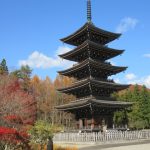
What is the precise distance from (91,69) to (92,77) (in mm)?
1124

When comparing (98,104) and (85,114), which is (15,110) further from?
(98,104)

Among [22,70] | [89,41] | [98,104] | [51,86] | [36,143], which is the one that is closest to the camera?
[36,143]

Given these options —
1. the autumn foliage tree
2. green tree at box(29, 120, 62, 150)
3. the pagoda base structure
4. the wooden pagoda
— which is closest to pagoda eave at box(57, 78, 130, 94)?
the wooden pagoda

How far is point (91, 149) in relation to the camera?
27.7m

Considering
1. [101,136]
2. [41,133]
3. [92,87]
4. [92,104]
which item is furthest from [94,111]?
[41,133]

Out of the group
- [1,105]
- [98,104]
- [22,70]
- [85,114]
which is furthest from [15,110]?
[22,70]

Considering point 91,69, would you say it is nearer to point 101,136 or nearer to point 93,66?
point 93,66

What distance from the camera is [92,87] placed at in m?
40.8

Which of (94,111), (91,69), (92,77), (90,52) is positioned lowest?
(94,111)

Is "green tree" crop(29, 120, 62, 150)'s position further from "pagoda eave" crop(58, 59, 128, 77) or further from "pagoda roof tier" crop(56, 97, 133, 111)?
"pagoda eave" crop(58, 59, 128, 77)

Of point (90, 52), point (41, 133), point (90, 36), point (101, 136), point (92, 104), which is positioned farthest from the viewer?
point (90, 36)

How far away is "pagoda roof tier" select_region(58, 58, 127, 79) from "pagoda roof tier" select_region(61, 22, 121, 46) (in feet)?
14.2

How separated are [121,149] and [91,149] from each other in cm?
293

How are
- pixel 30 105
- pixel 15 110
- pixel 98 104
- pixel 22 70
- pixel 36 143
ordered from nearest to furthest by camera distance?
1. pixel 36 143
2. pixel 98 104
3. pixel 15 110
4. pixel 30 105
5. pixel 22 70
